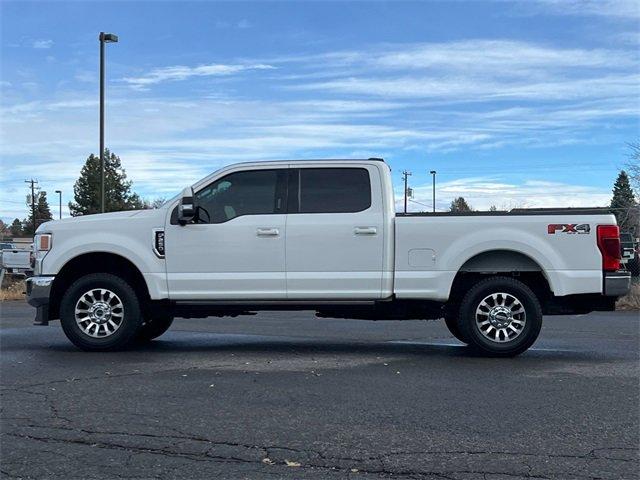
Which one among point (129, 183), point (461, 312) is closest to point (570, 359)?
point (461, 312)

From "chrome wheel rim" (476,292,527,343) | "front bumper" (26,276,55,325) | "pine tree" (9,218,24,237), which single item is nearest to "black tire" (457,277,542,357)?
"chrome wheel rim" (476,292,527,343)

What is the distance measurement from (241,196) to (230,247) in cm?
62

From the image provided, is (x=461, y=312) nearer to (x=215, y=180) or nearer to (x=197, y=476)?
(x=215, y=180)

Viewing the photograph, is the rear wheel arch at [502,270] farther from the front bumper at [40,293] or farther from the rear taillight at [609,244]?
the front bumper at [40,293]

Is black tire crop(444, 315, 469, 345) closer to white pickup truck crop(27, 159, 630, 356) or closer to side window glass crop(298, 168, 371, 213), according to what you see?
white pickup truck crop(27, 159, 630, 356)

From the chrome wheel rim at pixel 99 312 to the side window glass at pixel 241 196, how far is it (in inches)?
54.8

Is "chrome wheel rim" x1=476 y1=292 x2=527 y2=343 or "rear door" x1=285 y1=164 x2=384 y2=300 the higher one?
"rear door" x1=285 y1=164 x2=384 y2=300

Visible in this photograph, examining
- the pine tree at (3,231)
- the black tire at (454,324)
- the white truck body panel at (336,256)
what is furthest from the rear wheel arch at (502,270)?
the pine tree at (3,231)

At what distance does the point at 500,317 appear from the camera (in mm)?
7629

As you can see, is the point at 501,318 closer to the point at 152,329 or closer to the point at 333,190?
the point at 333,190

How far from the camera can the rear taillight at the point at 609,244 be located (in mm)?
7520

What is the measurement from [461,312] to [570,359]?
136 cm

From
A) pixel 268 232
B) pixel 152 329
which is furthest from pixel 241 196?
pixel 152 329

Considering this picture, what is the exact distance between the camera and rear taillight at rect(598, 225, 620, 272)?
752 centimetres
